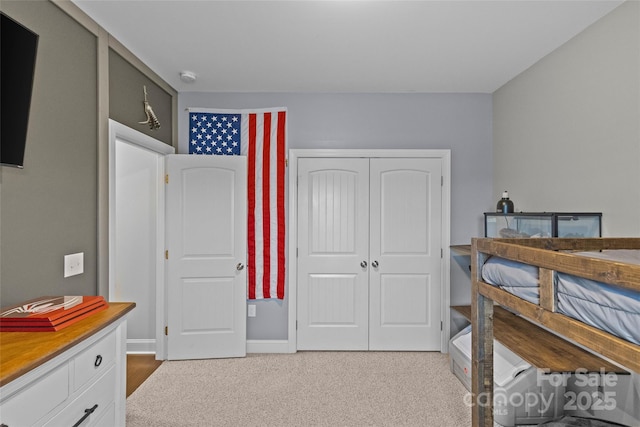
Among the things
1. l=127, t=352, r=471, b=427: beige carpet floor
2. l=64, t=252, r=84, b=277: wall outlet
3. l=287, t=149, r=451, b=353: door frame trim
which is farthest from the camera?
l=287, t=149, r=451, b=353: door frame trim

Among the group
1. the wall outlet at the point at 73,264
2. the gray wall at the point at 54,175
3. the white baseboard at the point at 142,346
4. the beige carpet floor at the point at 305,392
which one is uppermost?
the gray wall at the point at 54,175

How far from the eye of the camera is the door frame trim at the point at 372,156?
3.40 m

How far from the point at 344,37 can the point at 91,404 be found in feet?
8.09

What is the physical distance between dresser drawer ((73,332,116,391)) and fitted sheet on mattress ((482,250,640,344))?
1782 mm

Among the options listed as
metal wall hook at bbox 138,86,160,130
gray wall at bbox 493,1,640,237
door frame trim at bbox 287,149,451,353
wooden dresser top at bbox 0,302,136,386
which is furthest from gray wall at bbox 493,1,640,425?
metal wall hook at bbox 138,86,160,130

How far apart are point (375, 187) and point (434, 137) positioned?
79 centimetres

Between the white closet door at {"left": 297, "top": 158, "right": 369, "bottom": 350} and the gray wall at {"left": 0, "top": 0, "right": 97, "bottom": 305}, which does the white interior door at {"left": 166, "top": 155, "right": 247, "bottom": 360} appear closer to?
the white closet door at {"left": 297, "top": 158, "right": 369, "bottom": 350}

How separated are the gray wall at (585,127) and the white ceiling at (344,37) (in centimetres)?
15

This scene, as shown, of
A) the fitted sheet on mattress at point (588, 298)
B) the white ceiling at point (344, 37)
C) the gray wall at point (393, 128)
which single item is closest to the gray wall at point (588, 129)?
the white ceiling at point (344, 37)

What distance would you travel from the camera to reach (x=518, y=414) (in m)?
2.25

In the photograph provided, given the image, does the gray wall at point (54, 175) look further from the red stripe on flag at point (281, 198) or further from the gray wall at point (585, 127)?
the gray wall at point (585, 127)

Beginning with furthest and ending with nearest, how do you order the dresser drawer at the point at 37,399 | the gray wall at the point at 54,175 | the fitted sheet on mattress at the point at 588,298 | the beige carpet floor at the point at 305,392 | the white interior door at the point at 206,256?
1. the white interior door at the point at 206,256
2. the beige carpet floor at the point at 305,392
3. the gray wall at the point at 54,175
4. the dresser drawer at the point at 37,399
5. the fitted sheet on mattress at the point at 588,298

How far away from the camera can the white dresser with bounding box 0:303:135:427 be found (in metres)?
1.06

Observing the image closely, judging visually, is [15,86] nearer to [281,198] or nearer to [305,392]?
[281,198]
